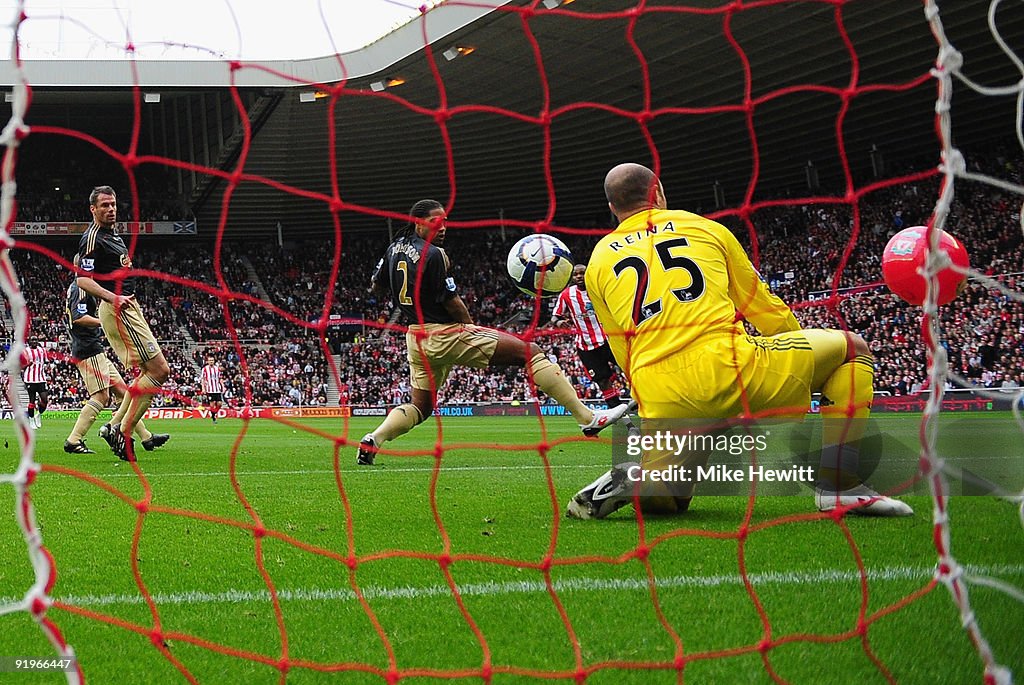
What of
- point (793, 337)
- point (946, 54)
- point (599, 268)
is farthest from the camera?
point (599, 268)

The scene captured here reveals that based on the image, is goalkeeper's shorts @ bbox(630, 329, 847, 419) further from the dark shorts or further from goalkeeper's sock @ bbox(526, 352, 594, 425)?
the dark shorts

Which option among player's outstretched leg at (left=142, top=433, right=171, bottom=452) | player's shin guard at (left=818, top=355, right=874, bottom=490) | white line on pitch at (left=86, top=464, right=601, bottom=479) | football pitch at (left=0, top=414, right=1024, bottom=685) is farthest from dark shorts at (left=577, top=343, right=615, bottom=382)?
player's shin guard at (left=818, top=355, right=874, bottom=490)

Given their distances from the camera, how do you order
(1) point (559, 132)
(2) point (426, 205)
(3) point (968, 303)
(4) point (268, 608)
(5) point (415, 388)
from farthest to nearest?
(1) point (559, 132) → (3) point (968, 303) → (5) point (415, 388) → (2) point (426, 205) → (4) point (268, 608)

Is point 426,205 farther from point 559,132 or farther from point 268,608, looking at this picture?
point 559,132

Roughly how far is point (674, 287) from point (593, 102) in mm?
19010

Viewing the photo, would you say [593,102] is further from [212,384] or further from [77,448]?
[77,448]

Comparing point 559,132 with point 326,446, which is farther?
point 559,132

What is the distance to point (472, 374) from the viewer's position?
92.6ft

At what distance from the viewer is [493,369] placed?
2838 cm

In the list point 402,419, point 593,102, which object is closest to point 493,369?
point 593,102

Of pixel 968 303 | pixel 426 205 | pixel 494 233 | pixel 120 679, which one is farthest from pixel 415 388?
pixel 494 233

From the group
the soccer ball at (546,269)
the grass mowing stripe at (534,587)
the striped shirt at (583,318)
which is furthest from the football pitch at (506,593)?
the striped shirt at (583,318)

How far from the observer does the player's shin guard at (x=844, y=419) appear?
12.9 ft

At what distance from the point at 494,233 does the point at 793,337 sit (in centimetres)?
3061
